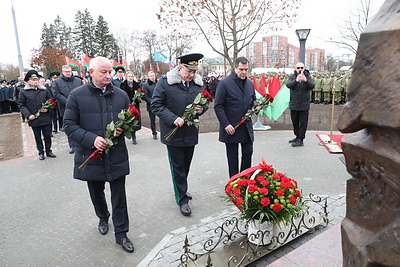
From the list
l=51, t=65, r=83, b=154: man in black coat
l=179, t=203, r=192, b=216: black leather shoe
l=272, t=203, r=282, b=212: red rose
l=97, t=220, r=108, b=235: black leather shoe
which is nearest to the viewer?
l=272, t=203, r=282, b=212: red rose

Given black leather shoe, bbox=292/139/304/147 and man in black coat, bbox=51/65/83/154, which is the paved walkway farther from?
man in black coat, bbox=51/65/83/154

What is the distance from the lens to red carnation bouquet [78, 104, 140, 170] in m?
3.03

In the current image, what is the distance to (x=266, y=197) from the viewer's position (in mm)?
2920

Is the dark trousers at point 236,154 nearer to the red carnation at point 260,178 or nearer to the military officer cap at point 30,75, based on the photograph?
the red carnation at point 260,178

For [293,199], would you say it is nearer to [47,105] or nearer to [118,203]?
[118,203]

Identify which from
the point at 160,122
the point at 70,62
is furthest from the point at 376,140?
the point at 70,62

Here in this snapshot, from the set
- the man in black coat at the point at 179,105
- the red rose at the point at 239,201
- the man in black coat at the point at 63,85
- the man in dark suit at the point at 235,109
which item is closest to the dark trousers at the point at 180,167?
the man in black coat at the point at 179,105

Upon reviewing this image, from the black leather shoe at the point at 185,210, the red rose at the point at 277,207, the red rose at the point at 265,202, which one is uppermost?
the red rose at the point at 265,202

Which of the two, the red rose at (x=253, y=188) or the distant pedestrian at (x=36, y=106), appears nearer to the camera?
the red rose at (x=253, y=188)

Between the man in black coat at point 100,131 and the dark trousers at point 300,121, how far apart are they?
16.6 feet

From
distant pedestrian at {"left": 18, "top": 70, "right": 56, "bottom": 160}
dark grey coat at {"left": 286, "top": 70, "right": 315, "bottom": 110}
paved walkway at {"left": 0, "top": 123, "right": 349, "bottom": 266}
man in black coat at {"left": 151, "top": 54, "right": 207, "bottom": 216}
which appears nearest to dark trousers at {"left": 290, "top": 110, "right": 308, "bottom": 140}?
dark grey coat at {"left": 286, "top": 70, "right": 315, "bottom": 110}

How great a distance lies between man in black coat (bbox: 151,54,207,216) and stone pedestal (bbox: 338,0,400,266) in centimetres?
264

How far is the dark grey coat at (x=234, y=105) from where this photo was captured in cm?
446

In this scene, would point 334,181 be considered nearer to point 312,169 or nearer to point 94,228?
point 312,169
